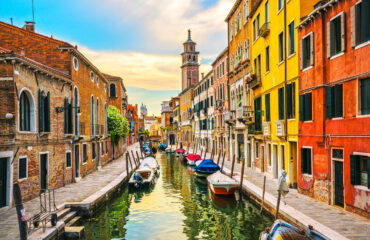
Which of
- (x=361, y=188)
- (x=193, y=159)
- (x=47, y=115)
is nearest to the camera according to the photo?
(x=361, y=188)

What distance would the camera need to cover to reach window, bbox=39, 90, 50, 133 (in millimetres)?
14902

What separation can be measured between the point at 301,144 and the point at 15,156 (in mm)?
11097

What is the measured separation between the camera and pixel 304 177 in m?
14.1

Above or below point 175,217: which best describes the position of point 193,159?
above

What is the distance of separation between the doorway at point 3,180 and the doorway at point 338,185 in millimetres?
11321

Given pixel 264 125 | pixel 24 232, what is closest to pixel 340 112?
pixel 264 125

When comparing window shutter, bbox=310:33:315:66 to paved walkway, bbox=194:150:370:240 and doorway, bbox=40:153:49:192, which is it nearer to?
paved walkway, bbox=194:150:370:240

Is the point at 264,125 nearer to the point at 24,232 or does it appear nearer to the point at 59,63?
the point at 59,63

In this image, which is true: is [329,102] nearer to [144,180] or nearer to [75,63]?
[144,180]

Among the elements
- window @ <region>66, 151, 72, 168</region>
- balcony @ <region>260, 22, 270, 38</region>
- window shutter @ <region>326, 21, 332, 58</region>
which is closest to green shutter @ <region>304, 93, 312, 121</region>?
window shutter @ <region>326, 21, 332, 58</region>

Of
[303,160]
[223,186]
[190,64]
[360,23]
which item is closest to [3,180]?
[223,186]

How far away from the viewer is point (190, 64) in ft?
228

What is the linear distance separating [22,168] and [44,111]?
3.17 m

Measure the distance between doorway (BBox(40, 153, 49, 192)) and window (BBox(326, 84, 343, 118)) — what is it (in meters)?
11.8
